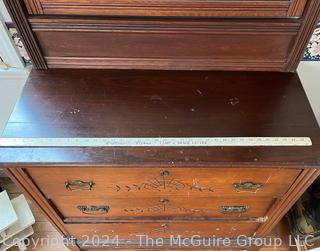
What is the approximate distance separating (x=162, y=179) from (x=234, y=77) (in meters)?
0.38

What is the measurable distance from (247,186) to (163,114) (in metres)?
0.31

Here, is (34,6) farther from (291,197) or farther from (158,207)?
(291,197)

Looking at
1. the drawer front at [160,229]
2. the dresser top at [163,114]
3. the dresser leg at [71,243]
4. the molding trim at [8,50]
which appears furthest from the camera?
the dresser leg at [71,243]

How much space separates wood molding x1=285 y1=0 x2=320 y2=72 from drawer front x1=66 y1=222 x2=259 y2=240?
59cm

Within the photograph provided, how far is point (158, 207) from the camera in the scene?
1.03 meters

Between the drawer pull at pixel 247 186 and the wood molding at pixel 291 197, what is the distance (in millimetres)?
98

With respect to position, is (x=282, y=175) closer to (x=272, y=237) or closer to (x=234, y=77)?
(x=234, y=77)

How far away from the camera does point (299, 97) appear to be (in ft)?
3.01

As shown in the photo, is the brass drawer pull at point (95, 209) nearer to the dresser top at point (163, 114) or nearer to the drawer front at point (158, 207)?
the drawer front at point (158, 207)

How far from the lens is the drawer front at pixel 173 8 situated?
2.77 feet

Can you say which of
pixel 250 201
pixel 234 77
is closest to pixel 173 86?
pixel 234 77

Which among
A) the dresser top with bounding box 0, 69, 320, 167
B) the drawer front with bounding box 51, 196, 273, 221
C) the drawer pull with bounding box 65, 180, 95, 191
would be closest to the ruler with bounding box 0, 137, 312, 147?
the dresser top with bounding box 0, 69, 320, 167

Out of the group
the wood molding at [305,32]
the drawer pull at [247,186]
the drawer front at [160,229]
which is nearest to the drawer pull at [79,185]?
the drawer front at [160,229]

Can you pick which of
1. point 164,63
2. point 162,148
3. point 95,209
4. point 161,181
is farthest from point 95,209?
point 164,63
